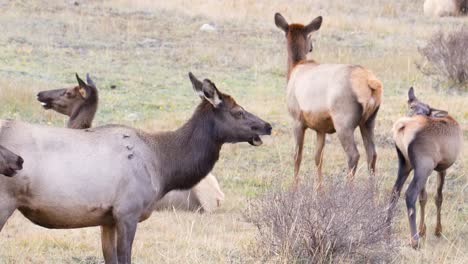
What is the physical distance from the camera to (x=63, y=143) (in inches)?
317

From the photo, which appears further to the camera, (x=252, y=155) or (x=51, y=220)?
(x=252, y=155)

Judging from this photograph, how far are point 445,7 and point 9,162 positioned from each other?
24453mm

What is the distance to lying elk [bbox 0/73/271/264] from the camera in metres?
7.83

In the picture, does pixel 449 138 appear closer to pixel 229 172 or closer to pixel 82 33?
pixel 229 172

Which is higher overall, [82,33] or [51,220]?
[51,220]

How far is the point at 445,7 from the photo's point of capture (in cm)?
3044

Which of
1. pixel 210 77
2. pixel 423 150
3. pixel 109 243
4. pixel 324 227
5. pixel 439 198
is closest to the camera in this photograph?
pixel 109 243

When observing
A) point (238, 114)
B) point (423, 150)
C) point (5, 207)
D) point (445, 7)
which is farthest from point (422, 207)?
point (445, 7)

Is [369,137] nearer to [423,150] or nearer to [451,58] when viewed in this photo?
[423,150]

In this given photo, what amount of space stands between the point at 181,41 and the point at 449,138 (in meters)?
13.7

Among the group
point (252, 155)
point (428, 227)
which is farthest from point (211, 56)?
point (428, 227)

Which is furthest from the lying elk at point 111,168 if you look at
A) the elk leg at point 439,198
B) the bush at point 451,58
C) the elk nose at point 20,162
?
the bush at point 451,58

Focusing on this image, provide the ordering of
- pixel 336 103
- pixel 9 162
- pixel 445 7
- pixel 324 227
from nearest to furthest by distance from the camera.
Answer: pixel 9 162 < pixel 324 227 < pixel 336 103 < pixel 445 7

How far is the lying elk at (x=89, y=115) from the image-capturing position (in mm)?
10961
